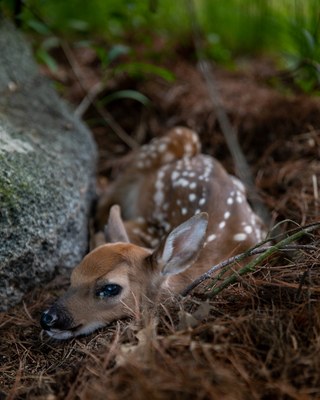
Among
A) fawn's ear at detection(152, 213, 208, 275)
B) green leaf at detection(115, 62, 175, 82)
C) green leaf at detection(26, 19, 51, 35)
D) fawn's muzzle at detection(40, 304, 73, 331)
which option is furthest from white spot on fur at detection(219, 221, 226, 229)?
green leaf at detection(26, 19, 51, 35)

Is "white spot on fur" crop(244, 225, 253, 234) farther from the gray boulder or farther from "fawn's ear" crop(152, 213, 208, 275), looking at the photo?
the gray boulder

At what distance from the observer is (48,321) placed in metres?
2.88

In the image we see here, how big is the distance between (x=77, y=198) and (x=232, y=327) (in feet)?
5.58

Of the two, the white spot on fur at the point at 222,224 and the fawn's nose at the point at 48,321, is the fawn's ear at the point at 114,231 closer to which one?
the white spot on fur at the point at 222,224

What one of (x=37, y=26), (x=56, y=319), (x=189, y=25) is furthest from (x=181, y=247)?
(x=189, y=25)

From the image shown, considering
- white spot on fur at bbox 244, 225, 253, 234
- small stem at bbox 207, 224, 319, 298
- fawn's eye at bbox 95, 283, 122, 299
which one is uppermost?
small stem at bbox 207, 224, 319, 298

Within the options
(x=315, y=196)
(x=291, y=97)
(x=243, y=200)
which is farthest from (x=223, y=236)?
(x=291, y=97)

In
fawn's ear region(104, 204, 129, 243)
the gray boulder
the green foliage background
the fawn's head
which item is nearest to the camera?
the fawn's head

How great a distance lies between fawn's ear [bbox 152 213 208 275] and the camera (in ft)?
10.3

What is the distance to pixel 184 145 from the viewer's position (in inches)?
186

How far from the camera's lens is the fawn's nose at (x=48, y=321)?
2877 millimetres

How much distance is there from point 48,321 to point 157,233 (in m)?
1.59

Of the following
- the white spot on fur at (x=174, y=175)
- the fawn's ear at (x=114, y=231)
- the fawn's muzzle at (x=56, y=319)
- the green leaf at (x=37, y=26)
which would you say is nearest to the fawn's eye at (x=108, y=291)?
the fawn's muzzle at (x=56, y=319)

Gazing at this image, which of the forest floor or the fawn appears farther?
the fawn
